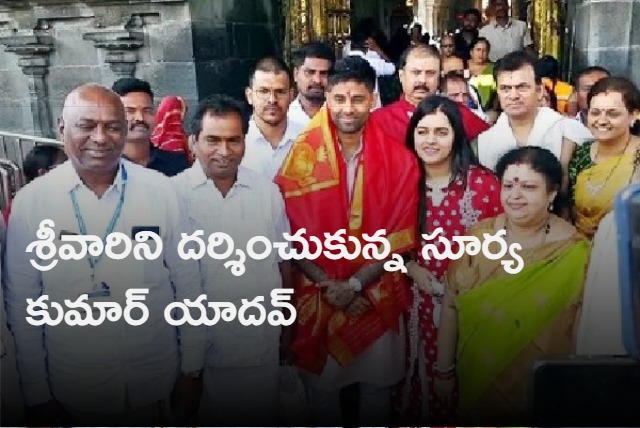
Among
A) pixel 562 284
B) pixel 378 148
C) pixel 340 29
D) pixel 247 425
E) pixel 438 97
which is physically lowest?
pixel 247 425

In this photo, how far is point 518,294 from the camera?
225cm

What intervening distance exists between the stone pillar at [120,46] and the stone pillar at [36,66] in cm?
45

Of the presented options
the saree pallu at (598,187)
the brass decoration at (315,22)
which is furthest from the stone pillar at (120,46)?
the saree pallu at (598,187)

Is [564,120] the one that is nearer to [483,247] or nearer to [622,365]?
[483,247]

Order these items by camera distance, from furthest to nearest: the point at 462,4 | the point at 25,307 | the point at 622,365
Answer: the point at 462,4
the point at 25,307
the point at 622,365

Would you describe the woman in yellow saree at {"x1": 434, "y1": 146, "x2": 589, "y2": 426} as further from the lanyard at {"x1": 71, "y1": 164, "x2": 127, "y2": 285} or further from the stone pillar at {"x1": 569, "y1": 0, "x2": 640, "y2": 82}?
the stone pillar at {"x1": 569, "y1": 0, "x2": 640, "y2": 82}

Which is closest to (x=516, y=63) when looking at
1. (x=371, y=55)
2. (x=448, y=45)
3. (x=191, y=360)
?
(x=191, y=360)

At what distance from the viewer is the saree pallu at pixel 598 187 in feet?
7.44

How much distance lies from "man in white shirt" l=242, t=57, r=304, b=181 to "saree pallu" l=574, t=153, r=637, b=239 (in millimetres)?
1017

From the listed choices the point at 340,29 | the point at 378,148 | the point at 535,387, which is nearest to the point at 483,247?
the point at 378,148

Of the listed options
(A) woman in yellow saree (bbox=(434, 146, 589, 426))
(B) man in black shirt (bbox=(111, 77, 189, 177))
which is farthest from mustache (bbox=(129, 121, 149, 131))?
(A) woman in yellow saree (bbox=(434, 146, 589, 426))

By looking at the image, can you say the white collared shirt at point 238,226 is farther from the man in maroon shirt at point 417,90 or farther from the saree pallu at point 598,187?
the saree pallu at point 598,187

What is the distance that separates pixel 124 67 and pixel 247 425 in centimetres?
285

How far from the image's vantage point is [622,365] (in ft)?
4.72
